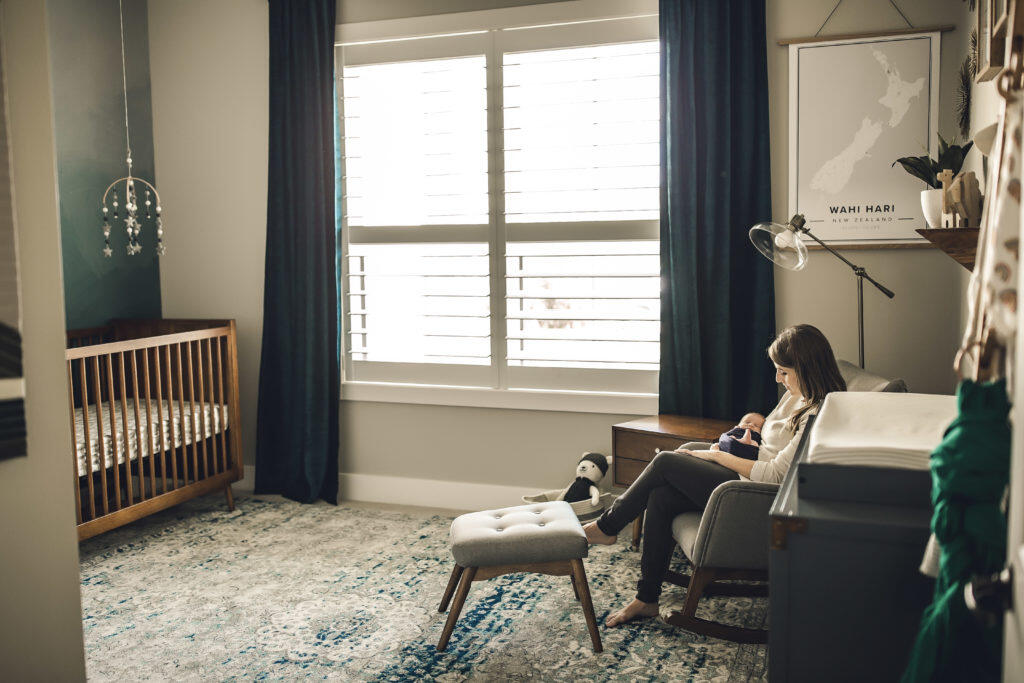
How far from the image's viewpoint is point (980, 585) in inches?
39.6

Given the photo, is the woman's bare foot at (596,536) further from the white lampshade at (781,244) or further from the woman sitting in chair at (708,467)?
the white lampshade at (781,244)

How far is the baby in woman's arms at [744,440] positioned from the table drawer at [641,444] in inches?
7.3

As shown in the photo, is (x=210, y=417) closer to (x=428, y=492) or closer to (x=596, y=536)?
(x=428, y=492)

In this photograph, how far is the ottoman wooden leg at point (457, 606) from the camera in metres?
2.45

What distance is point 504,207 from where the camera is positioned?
3771 mm

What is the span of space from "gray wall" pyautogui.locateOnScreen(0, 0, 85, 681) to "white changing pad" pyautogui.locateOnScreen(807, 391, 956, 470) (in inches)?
58.7

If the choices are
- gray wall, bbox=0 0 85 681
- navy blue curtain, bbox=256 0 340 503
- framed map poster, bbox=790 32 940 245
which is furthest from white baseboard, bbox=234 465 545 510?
gray wall, bbox=0 0 85 681

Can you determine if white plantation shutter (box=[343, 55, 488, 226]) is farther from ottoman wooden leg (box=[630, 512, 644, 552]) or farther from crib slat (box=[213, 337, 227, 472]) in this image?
ottoman wooden leg (box=[630, 512, 644, 552])

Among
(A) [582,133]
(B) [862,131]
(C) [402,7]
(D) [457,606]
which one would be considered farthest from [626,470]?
(C) [402,7]

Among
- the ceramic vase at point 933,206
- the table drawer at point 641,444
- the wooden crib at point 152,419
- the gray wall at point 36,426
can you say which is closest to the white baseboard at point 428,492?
the wooden crib at point 152,419

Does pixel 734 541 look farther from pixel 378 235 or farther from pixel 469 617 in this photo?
pixel 378 235

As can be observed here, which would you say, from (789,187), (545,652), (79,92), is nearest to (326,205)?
(79,92)

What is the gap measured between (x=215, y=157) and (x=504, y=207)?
1.61 metres

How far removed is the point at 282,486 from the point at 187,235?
1428 millimetres
